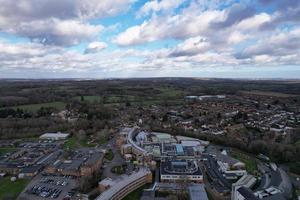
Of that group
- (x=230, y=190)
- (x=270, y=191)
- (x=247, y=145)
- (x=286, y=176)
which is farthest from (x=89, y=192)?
(x=247, y=145)

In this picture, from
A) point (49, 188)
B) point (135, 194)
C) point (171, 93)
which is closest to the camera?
point (135, 194)

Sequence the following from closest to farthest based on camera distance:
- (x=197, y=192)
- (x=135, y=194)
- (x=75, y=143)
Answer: (x=197, y=192) < (x=135, y=194) < (x=75, y=143)

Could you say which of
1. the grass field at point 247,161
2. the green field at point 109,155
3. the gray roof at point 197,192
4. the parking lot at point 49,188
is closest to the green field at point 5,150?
the parking lot at point 49,188

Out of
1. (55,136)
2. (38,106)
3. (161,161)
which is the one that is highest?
(38,106)

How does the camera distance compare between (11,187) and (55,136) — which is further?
(55,136)

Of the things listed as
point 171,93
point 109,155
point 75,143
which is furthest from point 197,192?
point 171,93

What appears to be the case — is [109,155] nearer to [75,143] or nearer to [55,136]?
[75,143]
